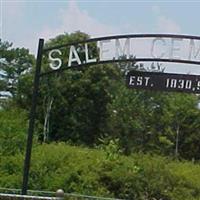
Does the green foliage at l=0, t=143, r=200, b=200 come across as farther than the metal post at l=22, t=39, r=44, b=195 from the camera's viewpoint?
Yes

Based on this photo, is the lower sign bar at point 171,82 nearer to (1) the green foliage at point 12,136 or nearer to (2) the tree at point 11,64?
(1) the green foliage at point 12,136

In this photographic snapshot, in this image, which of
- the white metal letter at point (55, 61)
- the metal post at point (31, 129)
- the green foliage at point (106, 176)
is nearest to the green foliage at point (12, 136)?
the green foliage at point (106, 176)

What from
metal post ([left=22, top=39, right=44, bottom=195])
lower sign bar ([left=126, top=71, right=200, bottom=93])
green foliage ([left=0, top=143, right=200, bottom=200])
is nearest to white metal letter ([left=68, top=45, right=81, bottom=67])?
metal post ([left=22, top=39, right=44, bottom=195])

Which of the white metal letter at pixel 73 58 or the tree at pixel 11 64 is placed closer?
the white metal letter at pixel 73 58

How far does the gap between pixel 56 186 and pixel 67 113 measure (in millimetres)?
23689

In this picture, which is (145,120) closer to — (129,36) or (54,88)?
(54,88)

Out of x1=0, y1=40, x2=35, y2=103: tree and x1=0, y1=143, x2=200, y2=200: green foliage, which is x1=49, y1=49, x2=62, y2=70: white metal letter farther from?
x1=0, y1=40, x2=35, y2=103: tree

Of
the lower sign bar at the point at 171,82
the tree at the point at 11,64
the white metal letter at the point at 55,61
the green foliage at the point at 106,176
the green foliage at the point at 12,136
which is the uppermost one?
the tree at the point at 11,64

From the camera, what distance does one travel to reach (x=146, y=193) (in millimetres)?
12867

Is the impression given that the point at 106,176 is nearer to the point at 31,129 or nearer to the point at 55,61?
the point at 31,129

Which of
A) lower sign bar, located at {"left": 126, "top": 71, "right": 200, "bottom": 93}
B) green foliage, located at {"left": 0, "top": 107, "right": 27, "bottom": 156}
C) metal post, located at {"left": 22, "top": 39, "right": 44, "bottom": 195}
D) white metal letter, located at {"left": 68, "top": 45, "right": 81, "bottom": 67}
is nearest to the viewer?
lower sign bar, located at {"left": 126, "top": 71, "right": 200, "bottom": 93}

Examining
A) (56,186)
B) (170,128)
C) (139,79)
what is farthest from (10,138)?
(170,128)

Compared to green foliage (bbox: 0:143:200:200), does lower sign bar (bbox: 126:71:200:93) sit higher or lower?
higher

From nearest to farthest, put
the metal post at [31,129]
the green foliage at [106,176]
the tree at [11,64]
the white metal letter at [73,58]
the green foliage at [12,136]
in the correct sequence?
1. the metal post at [31,129]
2. the white metal letter at [73,58]
3. the green foliage at [106,176]
4. the green foliage at [12,136]
5. the tree at [11,64]
